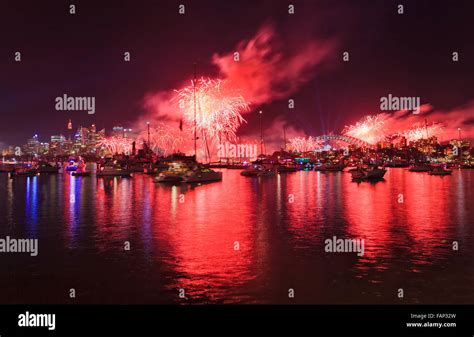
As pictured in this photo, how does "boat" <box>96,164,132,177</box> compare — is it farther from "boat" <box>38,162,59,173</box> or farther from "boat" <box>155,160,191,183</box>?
"boat" <box>38,162,59,173</box>

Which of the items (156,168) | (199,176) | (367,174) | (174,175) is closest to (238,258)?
(199,176)

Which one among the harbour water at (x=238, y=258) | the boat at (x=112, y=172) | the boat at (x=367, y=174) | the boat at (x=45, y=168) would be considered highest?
the boat at (x=45, y=168)

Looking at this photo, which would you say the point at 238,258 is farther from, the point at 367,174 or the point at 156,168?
the point at 156,168

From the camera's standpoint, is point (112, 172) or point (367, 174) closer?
point (367, 174)

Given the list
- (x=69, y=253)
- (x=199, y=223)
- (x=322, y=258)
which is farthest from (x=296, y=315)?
(x=199, y=223)

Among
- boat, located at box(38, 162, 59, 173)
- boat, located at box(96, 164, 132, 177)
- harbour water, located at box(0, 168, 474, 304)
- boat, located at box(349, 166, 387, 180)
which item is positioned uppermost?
boat, located at box(38, 162, 59, 173)

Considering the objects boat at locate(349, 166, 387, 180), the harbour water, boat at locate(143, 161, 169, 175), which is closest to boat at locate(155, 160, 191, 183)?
boat at locate(349, 166, 387, 180)

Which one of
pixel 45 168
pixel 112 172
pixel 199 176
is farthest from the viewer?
Result: pixel 45 168

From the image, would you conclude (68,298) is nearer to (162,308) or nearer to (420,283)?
(162,308)

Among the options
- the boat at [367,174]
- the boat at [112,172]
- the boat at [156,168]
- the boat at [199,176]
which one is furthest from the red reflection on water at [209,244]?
the boat at [156,168]

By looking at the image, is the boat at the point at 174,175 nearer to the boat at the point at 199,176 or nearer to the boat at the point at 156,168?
the boat at the point at 199,176
